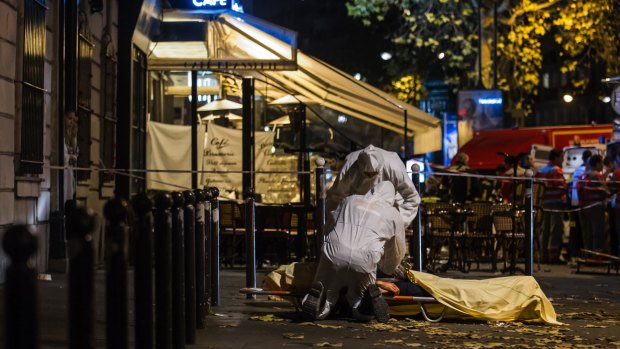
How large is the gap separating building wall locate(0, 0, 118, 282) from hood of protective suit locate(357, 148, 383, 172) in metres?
3.21

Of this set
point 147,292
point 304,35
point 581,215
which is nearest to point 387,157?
point 147,292

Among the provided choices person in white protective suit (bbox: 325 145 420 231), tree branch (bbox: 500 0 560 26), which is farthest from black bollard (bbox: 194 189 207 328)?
tree branch (bbox: 500 0 560 26)

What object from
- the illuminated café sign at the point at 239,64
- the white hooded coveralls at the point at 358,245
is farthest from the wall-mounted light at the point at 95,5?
the white hooded coveralls at the point at 358,245

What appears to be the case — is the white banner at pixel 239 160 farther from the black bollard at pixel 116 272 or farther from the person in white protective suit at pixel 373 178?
the black bollard at pixel 116 272

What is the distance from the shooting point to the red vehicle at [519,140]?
1310 inches

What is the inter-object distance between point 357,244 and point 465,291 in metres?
1.07

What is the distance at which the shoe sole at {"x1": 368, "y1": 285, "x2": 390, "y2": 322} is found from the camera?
10.2 metres

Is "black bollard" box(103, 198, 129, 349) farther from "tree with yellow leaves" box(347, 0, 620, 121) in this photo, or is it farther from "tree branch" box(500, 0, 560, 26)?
"tree branch" box(500, 0, 560, 26)

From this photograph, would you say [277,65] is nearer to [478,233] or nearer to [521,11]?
[478,233]

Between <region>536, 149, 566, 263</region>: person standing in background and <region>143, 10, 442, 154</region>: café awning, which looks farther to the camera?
<region>536, 149, 566, 263</region>: person standing in background

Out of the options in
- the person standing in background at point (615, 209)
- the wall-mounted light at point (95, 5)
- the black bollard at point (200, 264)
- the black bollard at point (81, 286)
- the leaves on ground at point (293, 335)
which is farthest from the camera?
the person standing in background at point (615, 209)

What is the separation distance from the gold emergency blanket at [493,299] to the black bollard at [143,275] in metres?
4.62

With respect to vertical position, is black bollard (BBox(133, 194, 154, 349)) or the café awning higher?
the café awning

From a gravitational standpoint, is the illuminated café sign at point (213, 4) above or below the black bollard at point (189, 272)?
above
